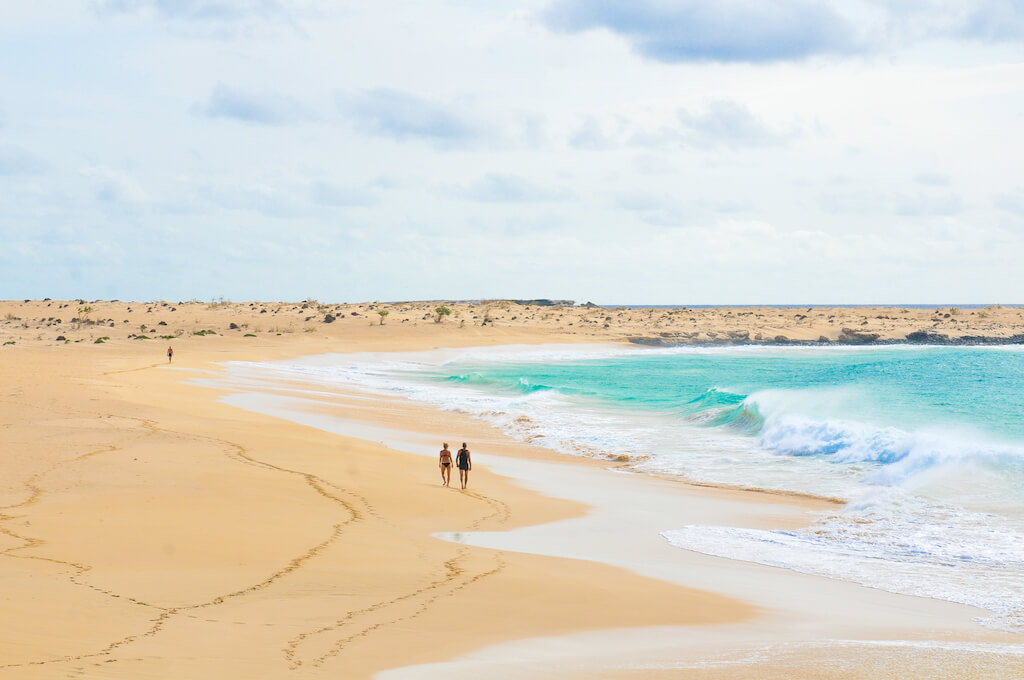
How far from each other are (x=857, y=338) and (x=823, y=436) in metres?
55.3

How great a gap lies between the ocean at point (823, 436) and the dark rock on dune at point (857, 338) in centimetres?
1944

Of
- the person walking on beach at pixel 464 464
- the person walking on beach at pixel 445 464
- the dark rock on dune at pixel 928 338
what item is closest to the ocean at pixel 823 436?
the person walking on beach at pixel 464 464

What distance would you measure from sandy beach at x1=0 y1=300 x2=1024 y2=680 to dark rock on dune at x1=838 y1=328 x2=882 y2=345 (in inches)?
2286

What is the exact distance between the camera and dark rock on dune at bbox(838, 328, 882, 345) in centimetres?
7438

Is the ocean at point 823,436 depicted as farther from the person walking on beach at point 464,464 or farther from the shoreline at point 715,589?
the person walking on beach at point 464,464

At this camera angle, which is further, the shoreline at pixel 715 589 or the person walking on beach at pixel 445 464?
the person walking on beach at pixel 445 464

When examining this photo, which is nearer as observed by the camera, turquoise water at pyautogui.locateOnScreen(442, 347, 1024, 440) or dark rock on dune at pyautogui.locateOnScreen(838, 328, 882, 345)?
turquoise water at pyautogui.locateOnScreen(442, 347, 1024, 440)

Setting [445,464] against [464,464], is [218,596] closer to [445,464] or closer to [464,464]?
[464,464]

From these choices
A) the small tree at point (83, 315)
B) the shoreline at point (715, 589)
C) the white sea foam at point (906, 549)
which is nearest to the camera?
the shoreline at point (715, 589)

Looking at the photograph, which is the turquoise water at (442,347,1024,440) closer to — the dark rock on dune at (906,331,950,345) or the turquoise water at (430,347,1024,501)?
the turquoise water at (430,347,1024,501)

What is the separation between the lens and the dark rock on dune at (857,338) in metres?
74.4

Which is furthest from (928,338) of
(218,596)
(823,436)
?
(218,596)

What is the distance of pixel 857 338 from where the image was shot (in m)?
75.3

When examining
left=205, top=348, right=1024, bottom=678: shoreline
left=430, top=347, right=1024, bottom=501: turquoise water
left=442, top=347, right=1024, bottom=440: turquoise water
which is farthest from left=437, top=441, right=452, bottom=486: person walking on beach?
left=442, top=347, right=1024, bottom=440: turquoise water
